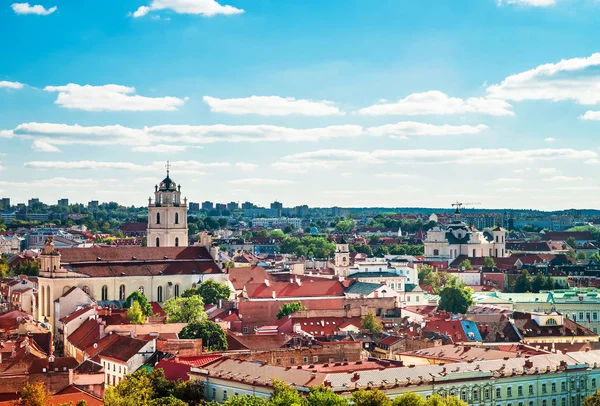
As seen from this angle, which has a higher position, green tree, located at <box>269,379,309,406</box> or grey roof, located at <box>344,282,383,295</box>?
grey roof, located at <box>344,282,383,295</box>

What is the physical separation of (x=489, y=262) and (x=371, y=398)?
112 metres

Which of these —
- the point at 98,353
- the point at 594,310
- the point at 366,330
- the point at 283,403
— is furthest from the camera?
the point at 594,310

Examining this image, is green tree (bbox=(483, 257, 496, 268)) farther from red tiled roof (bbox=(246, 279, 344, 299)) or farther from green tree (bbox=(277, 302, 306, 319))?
green tree (bbox=(277, 302, 306, 319))

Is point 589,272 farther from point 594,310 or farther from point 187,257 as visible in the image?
point 187,257

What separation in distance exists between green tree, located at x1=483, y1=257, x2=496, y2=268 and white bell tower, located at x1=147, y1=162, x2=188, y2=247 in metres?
51.1

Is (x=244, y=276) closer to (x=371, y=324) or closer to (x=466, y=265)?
(x=371, y=324)

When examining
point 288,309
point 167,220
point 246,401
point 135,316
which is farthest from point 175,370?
point 167,220

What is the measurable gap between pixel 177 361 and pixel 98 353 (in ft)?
34.0

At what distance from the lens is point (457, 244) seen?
177125 millimetres

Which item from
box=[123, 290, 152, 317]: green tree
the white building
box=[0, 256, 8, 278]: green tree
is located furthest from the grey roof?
the white building

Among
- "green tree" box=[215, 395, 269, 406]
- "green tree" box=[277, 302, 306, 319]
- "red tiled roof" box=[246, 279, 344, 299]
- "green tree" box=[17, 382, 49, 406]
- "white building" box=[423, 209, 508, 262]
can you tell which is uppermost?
"white building" box=[423, 209, 508, 262]

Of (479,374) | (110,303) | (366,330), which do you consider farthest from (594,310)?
(479,374)

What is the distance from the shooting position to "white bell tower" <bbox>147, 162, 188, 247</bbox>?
121375mm

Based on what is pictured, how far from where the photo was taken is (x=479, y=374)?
60.3m
